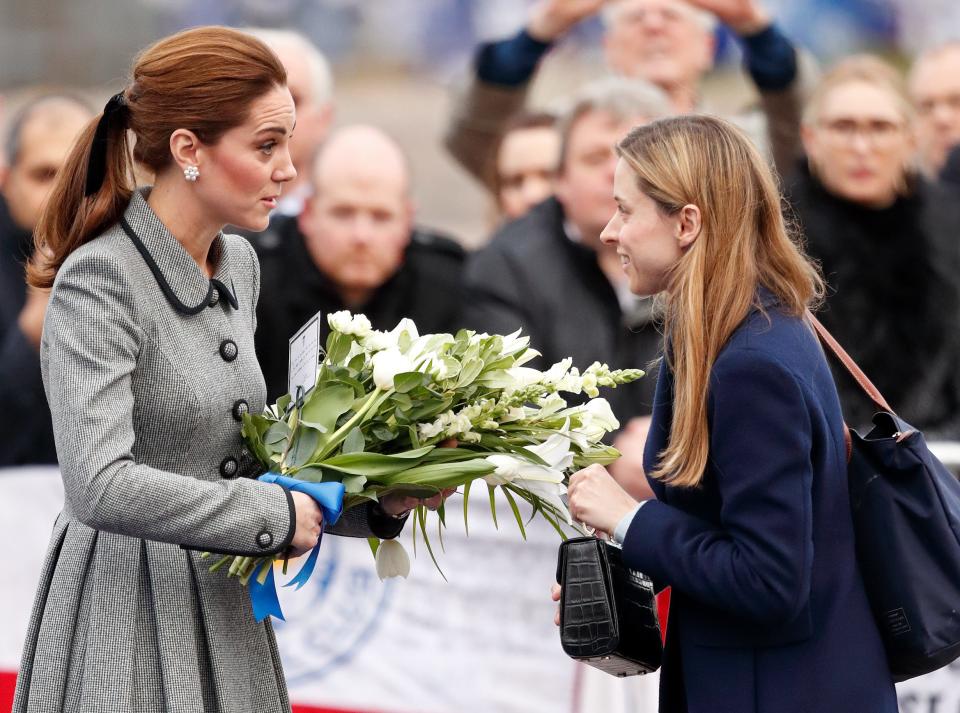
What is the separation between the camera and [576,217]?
5207 mm

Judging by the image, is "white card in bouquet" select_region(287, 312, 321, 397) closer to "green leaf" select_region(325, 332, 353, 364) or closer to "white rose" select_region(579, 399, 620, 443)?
"green leaf" select_region(325, 332, 353, 364)

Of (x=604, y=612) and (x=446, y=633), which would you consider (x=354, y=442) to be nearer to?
(x=604, y=612)

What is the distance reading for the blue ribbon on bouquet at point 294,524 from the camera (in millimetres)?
2566

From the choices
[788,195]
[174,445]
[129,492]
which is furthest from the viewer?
[788,195]

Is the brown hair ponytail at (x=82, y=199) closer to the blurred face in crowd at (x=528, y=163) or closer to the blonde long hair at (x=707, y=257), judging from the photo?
the blonde long hair at (x=707, y=257)

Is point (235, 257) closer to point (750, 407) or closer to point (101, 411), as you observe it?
point (101, 411)

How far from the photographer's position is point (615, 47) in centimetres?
646

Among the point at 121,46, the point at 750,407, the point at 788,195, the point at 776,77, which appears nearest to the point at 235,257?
the point at 750,407

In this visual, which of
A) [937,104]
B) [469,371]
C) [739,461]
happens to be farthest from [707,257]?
[937,104]

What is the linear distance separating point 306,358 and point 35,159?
3732 mm

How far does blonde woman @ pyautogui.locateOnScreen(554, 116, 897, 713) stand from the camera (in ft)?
8.17

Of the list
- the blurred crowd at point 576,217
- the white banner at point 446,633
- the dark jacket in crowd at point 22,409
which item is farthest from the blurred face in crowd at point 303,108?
the white banner at point 446,633

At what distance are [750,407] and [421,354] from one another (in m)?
0.65

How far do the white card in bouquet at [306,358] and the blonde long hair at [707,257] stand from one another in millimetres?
651
